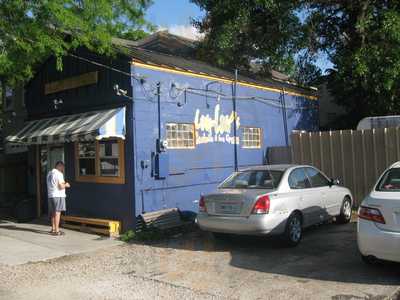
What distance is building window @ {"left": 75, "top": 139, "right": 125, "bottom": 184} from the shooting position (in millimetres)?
11633

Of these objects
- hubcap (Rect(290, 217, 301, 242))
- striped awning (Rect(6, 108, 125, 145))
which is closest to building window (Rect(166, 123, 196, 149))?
striped awning (Rect(6, 108, 125, 145))

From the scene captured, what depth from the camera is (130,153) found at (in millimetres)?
11328

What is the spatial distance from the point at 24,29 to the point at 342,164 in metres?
8.69

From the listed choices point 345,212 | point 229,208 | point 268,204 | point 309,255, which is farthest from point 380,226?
point 345,212

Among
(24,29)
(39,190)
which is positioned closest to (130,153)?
(24,29)

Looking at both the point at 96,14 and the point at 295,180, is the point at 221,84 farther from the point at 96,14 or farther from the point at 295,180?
the point at 295,180

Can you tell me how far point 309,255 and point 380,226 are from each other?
6.94 feet

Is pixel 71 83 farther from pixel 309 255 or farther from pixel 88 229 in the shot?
pixel 309 255

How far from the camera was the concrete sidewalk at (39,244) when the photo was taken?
923 centimetres

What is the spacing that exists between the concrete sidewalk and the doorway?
1881mm

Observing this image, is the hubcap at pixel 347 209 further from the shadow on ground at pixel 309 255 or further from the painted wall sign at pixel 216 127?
the painted wall sign at pixel 216 127

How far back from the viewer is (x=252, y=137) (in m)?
15.0

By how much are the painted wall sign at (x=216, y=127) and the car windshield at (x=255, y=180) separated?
10.5 feet

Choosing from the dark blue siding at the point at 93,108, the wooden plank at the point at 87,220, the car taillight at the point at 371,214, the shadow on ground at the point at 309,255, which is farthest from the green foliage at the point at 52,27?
the car taillight at the point at 371,214
